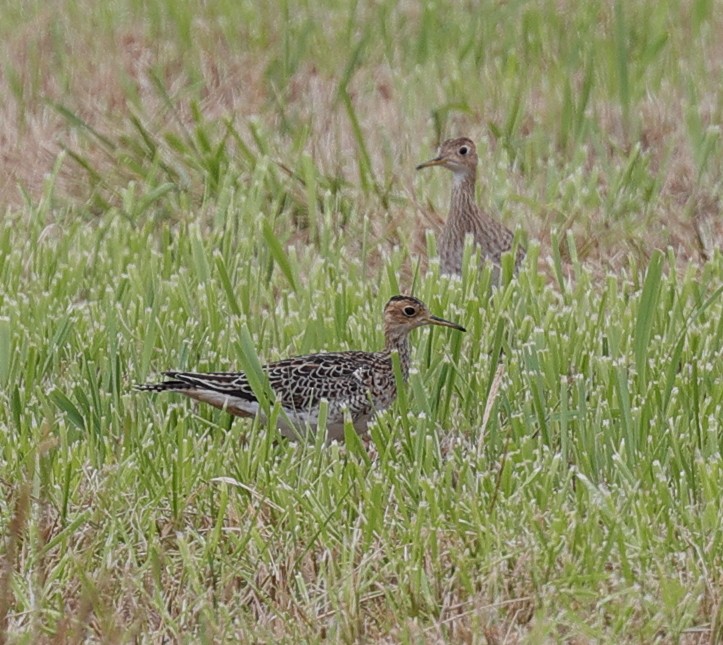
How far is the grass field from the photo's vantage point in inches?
169

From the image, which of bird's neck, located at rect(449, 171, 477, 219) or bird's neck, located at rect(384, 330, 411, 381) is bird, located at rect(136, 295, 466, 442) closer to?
bird's neck, located at rect(384, 330, 411, 381)

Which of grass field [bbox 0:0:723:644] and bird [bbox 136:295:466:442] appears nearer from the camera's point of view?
grass field [bbox 0:0:723:644]

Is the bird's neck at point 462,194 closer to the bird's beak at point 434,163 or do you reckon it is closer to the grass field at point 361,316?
the bird's beak at point 434,163

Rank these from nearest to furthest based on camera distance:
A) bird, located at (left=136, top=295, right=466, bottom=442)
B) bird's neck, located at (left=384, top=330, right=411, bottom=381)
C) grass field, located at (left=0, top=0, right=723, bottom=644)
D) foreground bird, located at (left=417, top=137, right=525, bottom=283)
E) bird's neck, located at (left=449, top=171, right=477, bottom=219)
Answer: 1. grass field, located at (left=0, top=0, right=723, bottom=644)
2. bird, located at (left=136, top=295, right=466, bottom=442)
3. bird's neck, located at (left=384, top=330, right=411, bottom=381)
4. foreground bird, located at (left=417, top=137, right=525, bottom=283)
5. bird's neck, located at (left=449, top=171, right=477, bottom=219)

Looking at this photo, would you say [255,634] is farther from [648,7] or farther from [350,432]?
[648,7]

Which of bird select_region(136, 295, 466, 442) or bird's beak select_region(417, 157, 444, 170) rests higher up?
bird's beak select_region(417, 157, 444, 170)

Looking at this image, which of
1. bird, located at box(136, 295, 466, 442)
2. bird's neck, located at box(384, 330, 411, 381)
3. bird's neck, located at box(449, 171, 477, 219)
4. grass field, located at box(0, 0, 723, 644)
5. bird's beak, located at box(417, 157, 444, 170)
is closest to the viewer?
grass field, located at box(0, 0, 723, 644)

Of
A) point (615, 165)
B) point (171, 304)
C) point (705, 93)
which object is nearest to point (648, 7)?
point (705, 93)

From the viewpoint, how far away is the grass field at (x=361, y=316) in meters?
4.29

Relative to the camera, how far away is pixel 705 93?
940cm

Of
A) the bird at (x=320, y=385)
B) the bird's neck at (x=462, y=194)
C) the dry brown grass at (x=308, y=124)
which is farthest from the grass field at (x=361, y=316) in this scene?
the bird's neck at (x=462, y=194)

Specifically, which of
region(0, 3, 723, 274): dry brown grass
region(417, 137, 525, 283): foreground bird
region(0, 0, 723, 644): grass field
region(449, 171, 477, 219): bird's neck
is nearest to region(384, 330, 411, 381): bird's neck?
region(0, 0, 723, 644): grass field

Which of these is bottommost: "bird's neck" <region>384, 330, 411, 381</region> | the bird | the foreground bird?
the bird

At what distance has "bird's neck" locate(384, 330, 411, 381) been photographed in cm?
588
